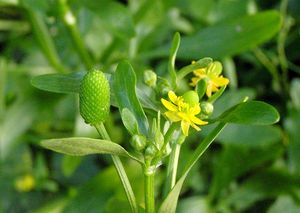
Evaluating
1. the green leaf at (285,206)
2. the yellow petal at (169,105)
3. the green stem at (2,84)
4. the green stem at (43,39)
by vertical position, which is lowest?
the green leaf at (285,206)

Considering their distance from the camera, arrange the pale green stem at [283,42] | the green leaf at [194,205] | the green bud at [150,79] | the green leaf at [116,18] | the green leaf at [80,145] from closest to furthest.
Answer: the green leaf at [80,145]
the green bud at [150,79]
the green leaf at [116,18]
the green leaf at [194,205]
the pale green stem at [283,42]

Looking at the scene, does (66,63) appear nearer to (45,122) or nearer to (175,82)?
(45,122)

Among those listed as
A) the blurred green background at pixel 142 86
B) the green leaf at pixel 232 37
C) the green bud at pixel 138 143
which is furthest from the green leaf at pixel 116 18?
the green bud at pixel 138 143

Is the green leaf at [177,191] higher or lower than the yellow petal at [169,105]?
lower

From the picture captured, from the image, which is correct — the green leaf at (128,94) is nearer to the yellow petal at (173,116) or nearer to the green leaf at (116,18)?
the yellow petal at (173,116)

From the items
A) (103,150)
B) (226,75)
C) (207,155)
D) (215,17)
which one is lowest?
(207,155)

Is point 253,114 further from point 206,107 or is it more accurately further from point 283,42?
point 283,42

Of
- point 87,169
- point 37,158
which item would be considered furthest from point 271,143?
point 37,158

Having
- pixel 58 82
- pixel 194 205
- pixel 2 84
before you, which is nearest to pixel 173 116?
pixel 58 82
